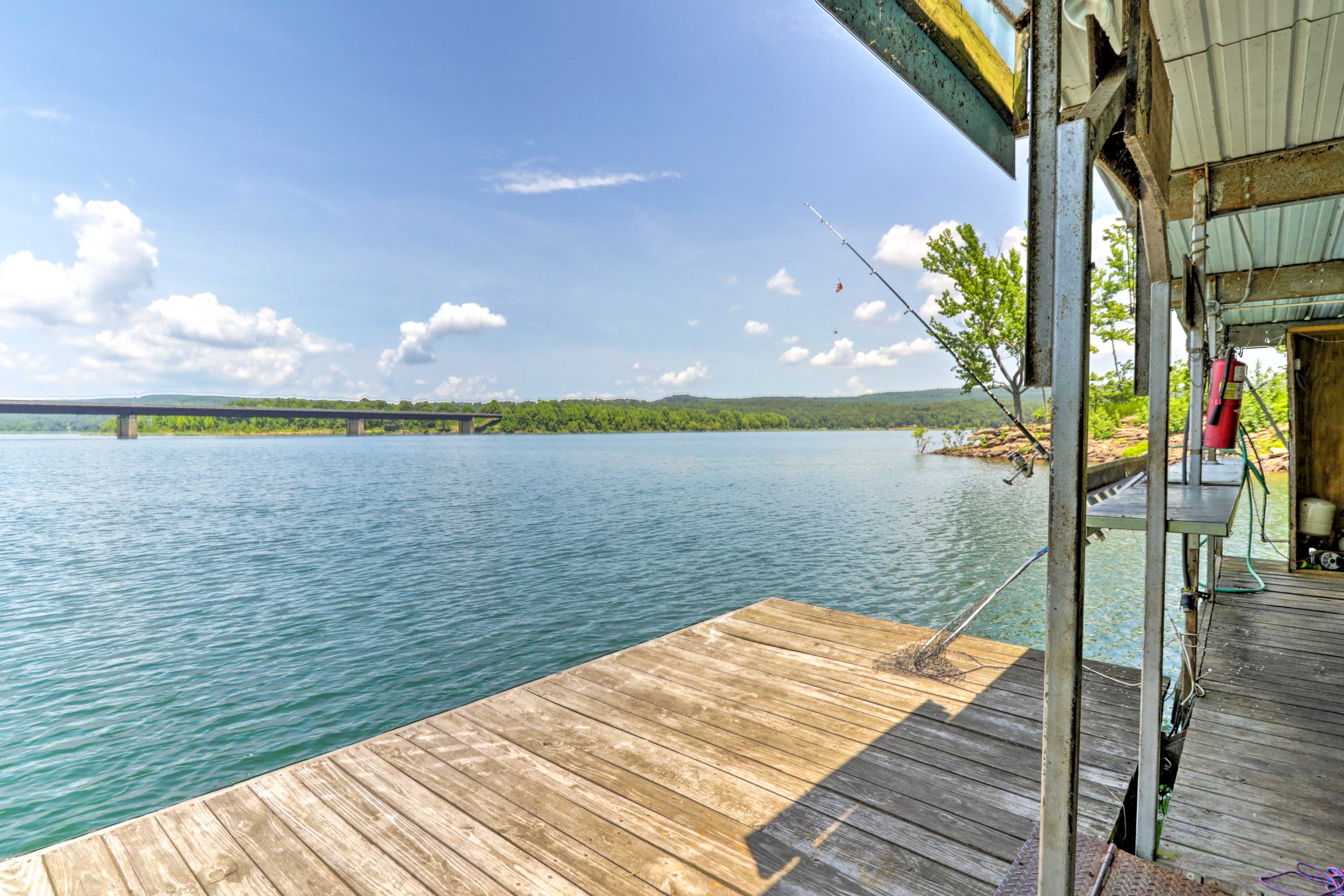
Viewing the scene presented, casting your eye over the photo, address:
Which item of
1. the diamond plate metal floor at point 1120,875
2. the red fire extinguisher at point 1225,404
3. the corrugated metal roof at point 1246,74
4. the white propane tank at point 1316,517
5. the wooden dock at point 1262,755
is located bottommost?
the wooden dock at point 1262,755

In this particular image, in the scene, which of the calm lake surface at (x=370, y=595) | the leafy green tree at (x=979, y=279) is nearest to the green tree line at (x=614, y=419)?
the leafy green tree at (x=979, y=279)

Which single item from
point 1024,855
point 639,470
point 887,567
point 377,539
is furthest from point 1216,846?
point 639,470

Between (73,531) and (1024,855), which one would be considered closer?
(1024,855)

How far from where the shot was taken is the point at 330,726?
489 cm

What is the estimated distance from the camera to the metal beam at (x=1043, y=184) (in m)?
0.87

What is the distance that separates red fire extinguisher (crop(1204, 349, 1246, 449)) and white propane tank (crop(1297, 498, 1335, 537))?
9.99 feet

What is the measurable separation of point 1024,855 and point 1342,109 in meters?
3.13

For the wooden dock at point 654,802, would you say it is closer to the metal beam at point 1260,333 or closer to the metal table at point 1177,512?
the metal table at point 1177,512

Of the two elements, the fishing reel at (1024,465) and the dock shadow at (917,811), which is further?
the fishing reel at (1024,465)

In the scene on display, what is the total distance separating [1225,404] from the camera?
9.46 ft

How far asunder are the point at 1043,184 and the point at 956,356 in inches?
63.1

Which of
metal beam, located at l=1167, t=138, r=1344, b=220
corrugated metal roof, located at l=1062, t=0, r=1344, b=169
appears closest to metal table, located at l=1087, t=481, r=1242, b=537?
corrugated metal roof, located at l=1062, t=0, r=1344, b=169

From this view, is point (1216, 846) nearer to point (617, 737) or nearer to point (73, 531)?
point (617, 737)

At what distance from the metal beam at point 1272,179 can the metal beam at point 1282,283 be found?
6.09ft
